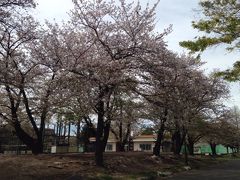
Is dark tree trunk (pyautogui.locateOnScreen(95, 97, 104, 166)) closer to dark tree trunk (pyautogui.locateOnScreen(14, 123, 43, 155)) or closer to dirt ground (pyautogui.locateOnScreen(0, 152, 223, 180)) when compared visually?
dirt ground (pyautogui.locateOnScreen(0, 152, 223, 180))

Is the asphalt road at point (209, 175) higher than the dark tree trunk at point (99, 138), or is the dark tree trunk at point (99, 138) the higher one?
the dark tree trunk at point (99, 138)

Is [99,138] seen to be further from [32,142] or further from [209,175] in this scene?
[209,175]

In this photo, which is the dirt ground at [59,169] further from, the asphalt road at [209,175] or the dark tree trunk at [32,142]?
the dark tree trunk at [32,142]

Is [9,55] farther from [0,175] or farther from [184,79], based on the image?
[184,79]

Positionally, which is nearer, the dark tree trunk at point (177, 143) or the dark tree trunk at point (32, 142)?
the dark tree trunk at point (32, 142)

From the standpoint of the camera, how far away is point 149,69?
67.7ft

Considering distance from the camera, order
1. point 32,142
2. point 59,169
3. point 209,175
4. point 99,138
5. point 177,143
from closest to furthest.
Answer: point 59,169 → point 99,138 → point 209,175 → point 32,142 → point 177,143

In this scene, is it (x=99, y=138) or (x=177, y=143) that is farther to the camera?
(x=177, y=143)

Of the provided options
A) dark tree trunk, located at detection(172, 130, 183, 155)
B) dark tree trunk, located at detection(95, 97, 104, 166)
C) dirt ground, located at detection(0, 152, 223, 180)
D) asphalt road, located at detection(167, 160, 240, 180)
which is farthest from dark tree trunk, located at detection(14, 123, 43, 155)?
dark tree trunk, located at detection(172, 130, 183, 155)

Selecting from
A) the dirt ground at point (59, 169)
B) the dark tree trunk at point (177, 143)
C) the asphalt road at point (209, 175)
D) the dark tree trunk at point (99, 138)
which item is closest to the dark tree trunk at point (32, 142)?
the dirt ground at point (59, 169)

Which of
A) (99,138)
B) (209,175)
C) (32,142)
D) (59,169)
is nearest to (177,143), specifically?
(209,175)

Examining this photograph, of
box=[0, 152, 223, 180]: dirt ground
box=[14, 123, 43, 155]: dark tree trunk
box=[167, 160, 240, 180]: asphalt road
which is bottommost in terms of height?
box=[167, 160, 240, 180]: asphalt road

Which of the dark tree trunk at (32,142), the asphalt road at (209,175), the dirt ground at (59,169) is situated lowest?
the asphalt road at (209,175)

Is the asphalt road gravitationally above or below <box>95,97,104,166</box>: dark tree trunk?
below
